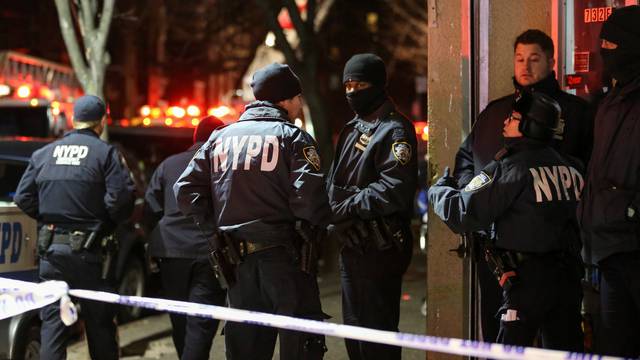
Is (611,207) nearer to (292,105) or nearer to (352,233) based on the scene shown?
(352,233)

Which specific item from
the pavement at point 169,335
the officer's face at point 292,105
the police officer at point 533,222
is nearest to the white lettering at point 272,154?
the officer's face at point 292,105

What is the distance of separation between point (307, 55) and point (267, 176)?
8.48m

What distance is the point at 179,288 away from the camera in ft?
19.6

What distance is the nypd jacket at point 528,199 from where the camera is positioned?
4.09 metres

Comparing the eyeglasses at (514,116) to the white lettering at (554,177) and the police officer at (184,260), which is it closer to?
the white lettering at (554,177)

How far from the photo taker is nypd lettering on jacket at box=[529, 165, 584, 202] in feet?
13.4

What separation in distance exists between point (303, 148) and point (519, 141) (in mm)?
1123

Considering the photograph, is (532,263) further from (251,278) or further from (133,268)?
(133,268)

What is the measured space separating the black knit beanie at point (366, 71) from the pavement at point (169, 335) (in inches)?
97.6

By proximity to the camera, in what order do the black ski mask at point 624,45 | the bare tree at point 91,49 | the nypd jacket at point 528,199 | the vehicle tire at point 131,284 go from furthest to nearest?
the bare tree at point 91,49 → the vehicle tire at point 131,284 → the nypd jacket at point 528,199 → the black ski mask at point 624,45

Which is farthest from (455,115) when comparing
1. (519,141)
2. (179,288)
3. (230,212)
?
(179,288)

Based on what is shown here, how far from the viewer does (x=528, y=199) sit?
4090 mm

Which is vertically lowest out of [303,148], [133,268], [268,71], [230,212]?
[133,268]

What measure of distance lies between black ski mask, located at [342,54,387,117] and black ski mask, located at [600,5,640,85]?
59.2 inches
